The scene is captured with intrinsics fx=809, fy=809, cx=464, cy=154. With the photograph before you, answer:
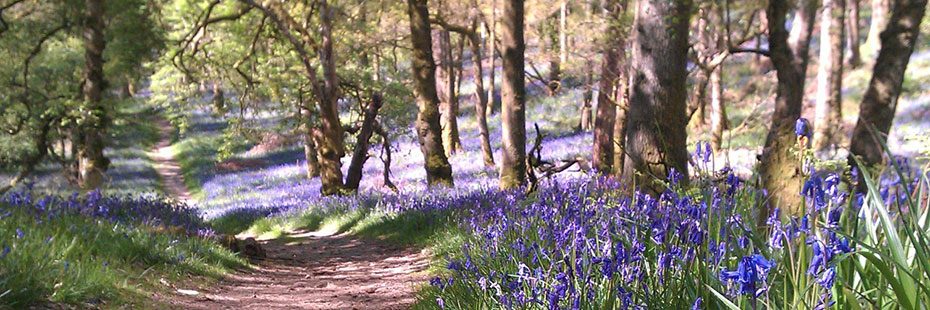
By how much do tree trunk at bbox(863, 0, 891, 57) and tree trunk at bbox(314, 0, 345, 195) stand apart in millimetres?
12531

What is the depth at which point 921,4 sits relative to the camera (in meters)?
7.73

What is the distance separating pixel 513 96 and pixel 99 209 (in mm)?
5662

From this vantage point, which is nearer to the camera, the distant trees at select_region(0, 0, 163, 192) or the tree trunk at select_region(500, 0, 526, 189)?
the tree trunk at select_region(500, 0, 526, 189)

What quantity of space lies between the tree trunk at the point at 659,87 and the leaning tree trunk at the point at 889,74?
1.69m

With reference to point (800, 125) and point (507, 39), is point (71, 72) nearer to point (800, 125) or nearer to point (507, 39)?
point (507, 39)

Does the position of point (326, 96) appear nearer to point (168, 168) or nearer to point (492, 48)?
point (168, 168)

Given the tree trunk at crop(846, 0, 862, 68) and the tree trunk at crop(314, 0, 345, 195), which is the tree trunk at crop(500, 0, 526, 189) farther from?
the tree trunk at crop(846, 0, 862, 68)

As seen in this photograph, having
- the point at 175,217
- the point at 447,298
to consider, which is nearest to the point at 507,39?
the point at 175,217

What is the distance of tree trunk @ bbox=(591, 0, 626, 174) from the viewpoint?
15.5 metres

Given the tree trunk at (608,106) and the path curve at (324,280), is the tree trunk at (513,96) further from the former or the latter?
the tree trunk at (608,106)

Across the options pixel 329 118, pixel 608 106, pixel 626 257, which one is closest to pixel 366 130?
pixel 329 118

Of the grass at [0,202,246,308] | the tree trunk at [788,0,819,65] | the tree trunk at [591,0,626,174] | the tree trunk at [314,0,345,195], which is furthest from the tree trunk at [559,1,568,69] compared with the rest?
the grass at [0,202,246,308]

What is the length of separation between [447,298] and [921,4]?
19.2 ft

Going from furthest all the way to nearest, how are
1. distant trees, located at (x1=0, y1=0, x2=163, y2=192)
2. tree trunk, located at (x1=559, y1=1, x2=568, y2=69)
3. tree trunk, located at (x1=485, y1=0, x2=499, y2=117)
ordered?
tree trunk, located at (x1=485, y1=0, x2=499, y2=117), tree trunk, located at (x1=559, y1=1, x2=568, y2=69), distant trees, located at (x1=0, y1=0, x2=163, y2=192)
